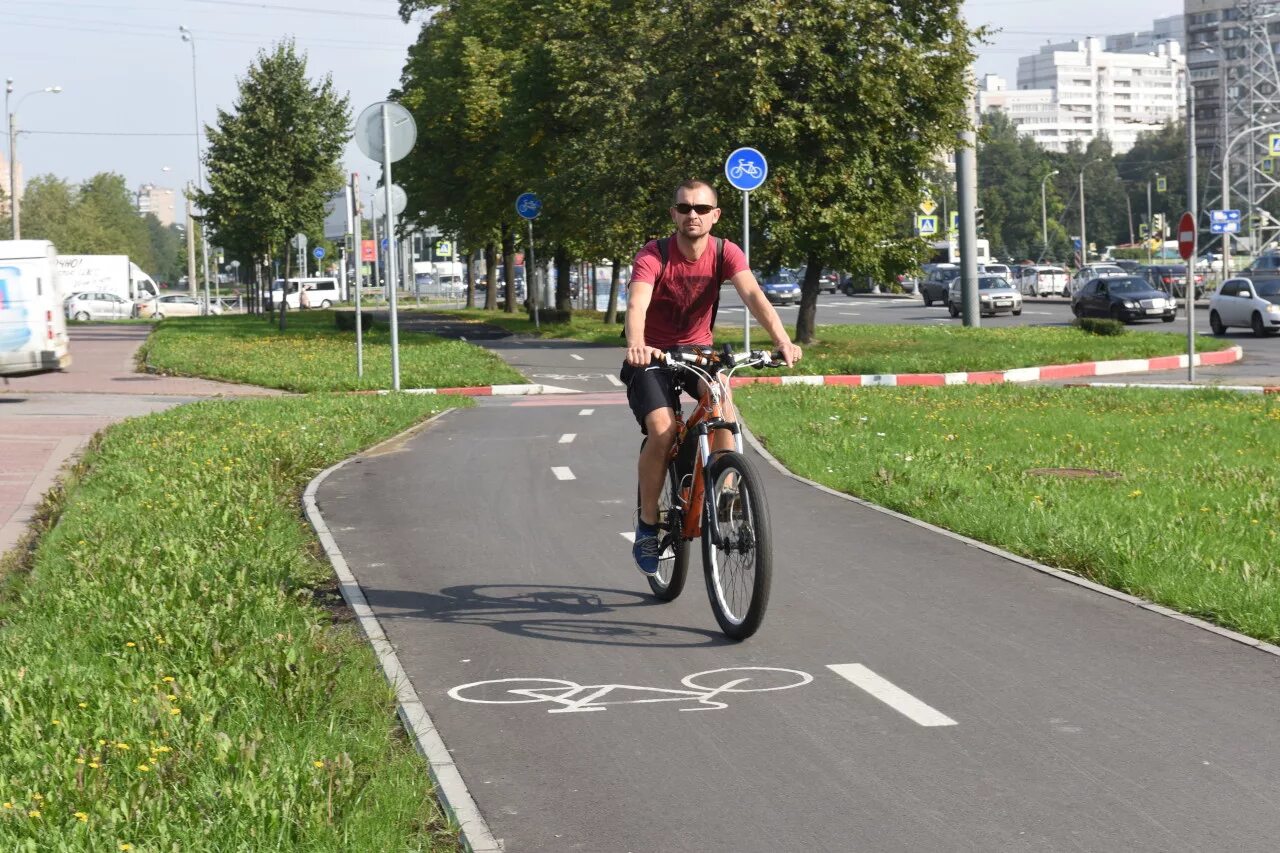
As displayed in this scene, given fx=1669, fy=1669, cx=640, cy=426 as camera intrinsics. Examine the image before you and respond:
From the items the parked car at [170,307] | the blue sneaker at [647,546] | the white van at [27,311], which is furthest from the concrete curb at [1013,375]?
the parked car at [170,307]

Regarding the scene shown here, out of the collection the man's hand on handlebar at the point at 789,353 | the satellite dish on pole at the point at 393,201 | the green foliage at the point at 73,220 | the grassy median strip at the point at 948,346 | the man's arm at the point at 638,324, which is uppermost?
the green foliage at the point at 73,220

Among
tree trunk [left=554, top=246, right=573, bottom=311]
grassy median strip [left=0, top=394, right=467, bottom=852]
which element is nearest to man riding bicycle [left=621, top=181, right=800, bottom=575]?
grassy median strip [left=0, top=394, right=467, bottom=852]

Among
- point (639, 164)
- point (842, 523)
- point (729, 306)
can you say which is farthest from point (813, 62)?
point (729, 306)

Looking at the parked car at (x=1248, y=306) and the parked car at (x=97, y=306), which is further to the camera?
the parked car at (x=97, y=306)

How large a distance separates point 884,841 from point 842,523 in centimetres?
613

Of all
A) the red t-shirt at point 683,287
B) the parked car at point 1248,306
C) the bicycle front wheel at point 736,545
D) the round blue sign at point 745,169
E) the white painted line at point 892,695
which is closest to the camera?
the white painted line at point 892,695

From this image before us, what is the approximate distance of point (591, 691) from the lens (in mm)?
6207

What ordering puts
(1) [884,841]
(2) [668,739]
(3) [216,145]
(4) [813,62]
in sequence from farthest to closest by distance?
(3) [216,145]
(4) [813,62]
(2) [668,739]
(1) [884,841]

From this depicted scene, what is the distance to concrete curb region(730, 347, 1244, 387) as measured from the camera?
86.0 ft

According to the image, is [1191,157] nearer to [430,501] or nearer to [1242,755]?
[430,501]

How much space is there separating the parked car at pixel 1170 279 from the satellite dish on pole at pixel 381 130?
40.0 m

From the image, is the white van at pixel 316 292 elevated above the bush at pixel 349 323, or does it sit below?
above

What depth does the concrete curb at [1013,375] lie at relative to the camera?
26.2 metres

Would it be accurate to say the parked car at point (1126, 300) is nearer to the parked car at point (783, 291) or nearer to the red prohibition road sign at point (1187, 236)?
the red prohibition road sign at point (1187, 236)
